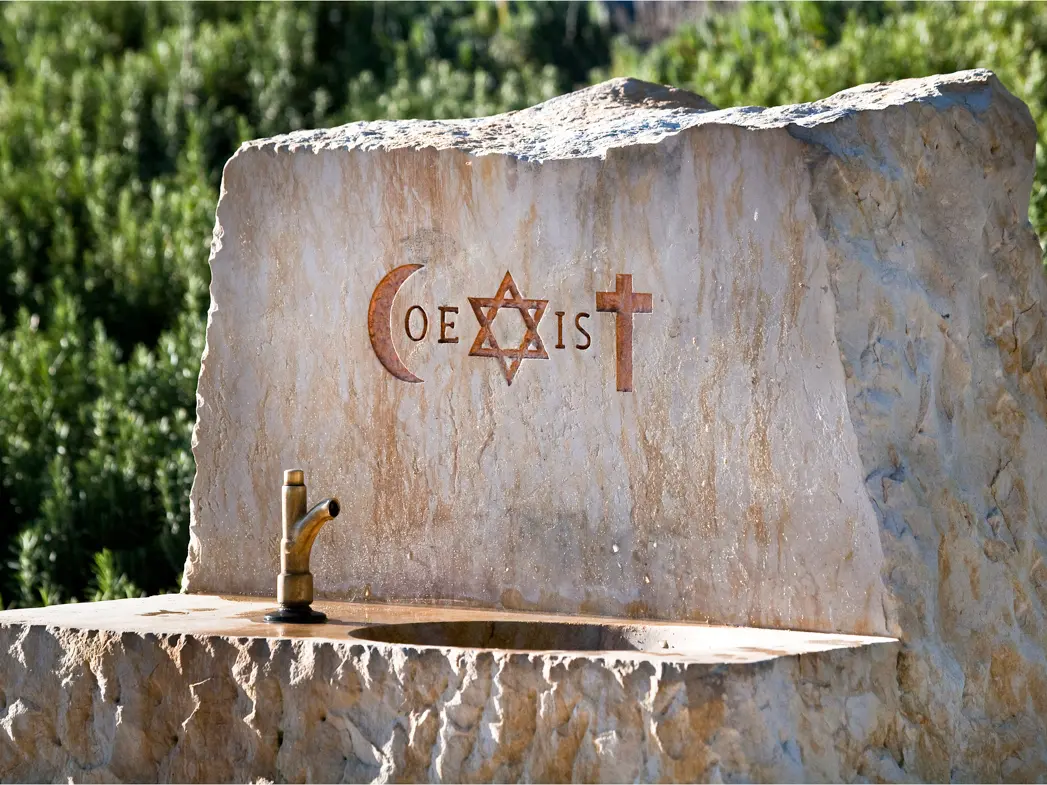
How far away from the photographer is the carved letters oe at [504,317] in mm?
4297

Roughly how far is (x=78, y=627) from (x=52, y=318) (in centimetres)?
412

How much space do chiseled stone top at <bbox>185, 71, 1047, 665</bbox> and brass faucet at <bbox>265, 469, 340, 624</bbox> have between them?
0.37 m

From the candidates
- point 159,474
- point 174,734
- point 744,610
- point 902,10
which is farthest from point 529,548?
point 902,10

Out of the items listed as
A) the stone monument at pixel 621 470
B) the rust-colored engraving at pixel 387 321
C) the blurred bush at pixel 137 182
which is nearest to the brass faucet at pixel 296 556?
the stone monument at pixel 621 470

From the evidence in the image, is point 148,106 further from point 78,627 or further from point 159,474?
point 78,627

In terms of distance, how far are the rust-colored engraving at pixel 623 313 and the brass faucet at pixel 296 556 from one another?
827 millimetres

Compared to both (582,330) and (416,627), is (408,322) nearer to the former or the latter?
(582,330)

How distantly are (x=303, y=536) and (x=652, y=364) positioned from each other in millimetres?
997

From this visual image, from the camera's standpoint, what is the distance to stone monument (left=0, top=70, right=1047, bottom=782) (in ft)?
12.3

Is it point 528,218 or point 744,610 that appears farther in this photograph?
point 528,218

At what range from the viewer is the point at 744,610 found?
4.12 meters

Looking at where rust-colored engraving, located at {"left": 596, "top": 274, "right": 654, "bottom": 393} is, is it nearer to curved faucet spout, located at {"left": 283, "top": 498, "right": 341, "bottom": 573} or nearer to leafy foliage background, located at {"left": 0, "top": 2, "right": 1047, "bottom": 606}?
curved faucet spout, located at {"left": 283, "top": 498, "right": 341, "bottom": 573}

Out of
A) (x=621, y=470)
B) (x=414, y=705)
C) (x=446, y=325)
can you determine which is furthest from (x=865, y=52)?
(x=414, y=705)

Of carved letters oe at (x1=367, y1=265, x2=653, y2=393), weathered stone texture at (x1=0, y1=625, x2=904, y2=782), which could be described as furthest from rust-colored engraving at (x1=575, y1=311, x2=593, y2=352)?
weathered stone texture at (x1=0, y1=625, x2=904, y2=782)
